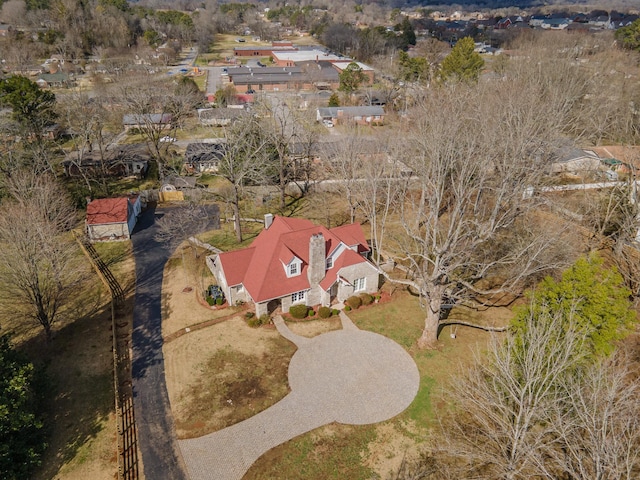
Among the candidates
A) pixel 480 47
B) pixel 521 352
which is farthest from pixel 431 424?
pixel 480 47

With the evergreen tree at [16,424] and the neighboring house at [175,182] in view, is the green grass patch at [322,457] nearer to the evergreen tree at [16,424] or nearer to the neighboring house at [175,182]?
the evergreen tree at [16,424]

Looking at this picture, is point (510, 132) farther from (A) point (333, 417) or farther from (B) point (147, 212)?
(B) point (147, 212)

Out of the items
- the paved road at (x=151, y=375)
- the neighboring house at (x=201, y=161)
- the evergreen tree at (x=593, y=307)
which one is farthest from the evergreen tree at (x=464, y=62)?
the evergreen tree at (x=593, y=307)

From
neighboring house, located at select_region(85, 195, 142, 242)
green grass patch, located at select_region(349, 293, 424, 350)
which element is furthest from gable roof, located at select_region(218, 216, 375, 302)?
neighboring house, located at select_region(85, 195, 142, 242)

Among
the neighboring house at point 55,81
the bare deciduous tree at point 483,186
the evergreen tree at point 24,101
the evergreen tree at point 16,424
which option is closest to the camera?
the evergreen tree at point 16,424

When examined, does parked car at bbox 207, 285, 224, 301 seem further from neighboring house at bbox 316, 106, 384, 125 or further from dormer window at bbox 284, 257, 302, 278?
neighboring house at bbox 316, 106, 384, 125

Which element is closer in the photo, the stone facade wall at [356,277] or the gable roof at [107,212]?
the stone facade wall at [356,277]
